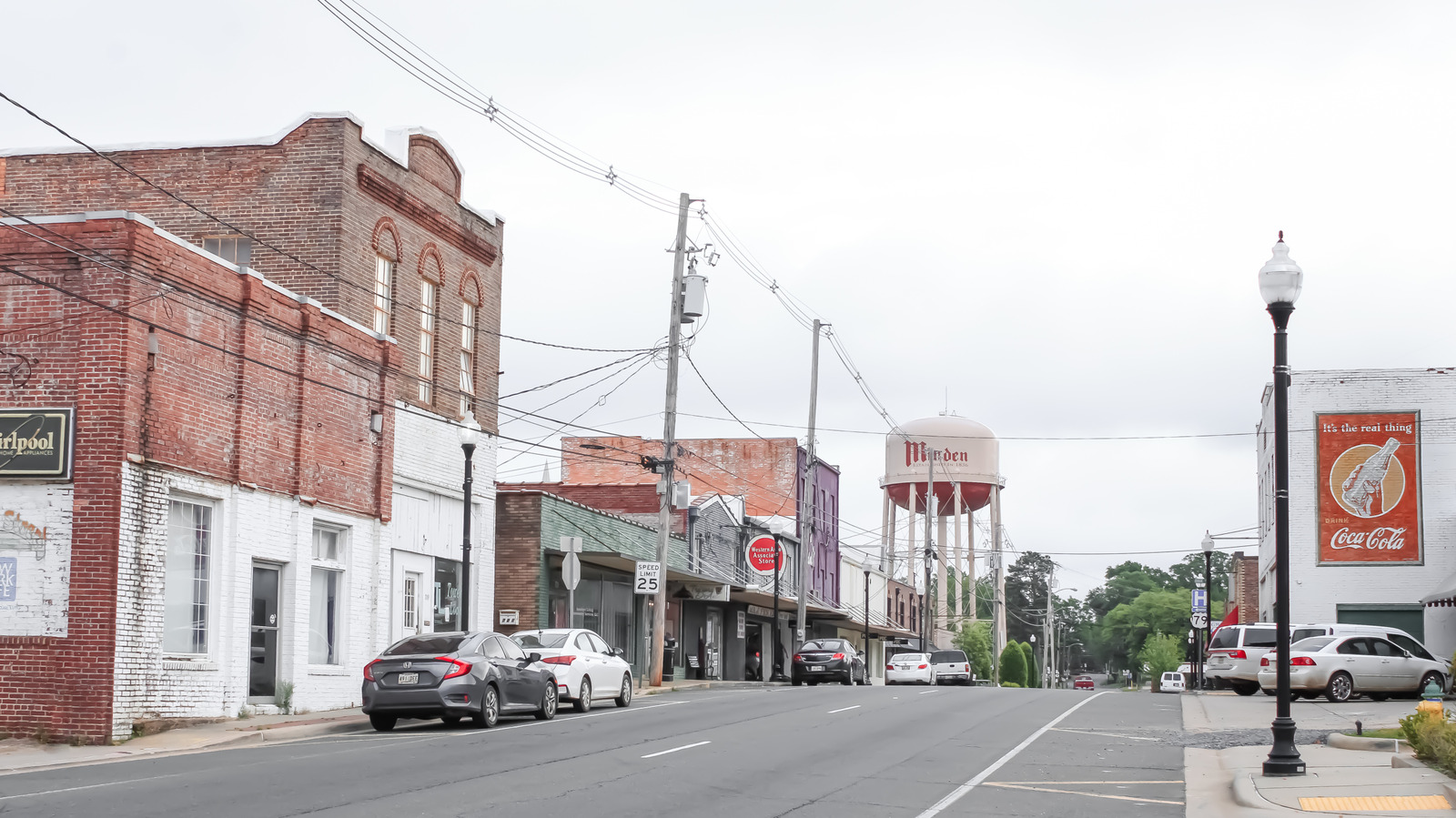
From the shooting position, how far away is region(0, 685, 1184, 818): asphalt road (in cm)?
1241

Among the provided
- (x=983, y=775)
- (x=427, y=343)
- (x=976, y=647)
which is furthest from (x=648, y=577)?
(x=976, y=647)

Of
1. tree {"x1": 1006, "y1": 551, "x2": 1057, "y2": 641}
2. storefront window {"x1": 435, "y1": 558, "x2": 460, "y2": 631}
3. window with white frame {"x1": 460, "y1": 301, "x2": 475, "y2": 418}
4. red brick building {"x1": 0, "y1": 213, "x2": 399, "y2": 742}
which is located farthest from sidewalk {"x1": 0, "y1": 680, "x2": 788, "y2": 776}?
tree {"x1": 1006, "y1": 551, "x2": 1057, "y2": 641}

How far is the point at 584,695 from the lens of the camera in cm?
2461

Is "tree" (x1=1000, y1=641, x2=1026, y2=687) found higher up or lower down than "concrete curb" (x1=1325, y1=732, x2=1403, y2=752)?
lower down

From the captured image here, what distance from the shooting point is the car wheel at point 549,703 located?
22625 mm

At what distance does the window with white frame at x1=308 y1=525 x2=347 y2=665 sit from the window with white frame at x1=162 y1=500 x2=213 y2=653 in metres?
3.16

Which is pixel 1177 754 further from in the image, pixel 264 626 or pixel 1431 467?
pixel 1431 467

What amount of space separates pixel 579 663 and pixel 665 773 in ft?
31.4

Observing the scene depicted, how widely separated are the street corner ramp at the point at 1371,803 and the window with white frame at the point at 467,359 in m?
21.9

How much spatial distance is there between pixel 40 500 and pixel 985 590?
5331 inches

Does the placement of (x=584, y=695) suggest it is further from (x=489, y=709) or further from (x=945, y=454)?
(x=945, y=454)

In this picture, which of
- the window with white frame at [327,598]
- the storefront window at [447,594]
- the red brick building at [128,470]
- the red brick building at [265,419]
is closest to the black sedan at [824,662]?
the red brick building at [265,419]

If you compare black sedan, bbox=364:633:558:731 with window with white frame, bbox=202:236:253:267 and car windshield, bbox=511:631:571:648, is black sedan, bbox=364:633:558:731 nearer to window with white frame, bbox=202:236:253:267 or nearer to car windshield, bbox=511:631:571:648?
car windshield, bbox=511:631:571:648

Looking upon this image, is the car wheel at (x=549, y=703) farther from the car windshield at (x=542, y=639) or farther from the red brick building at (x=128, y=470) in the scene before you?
the red brick building at (x=128, y=470)
